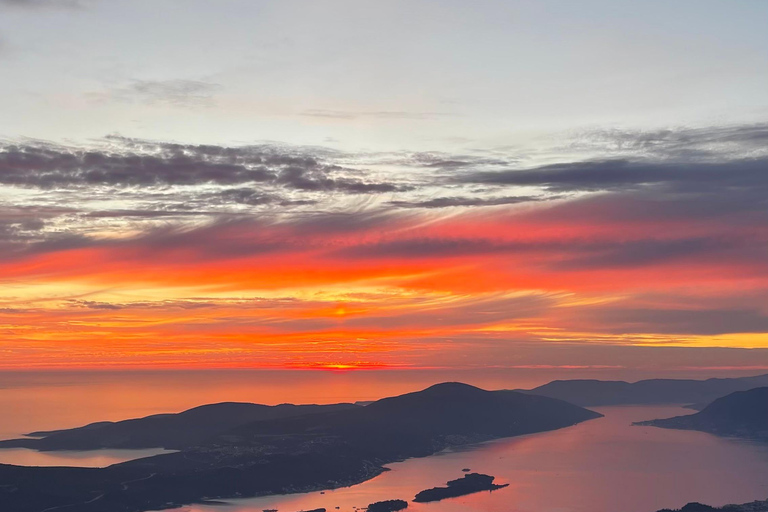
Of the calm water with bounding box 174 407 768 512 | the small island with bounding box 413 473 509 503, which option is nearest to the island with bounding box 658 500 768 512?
the calm water with bounding box 174 407 768 512

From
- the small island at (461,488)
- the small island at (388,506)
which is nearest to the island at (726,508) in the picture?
the small island at (461,488)

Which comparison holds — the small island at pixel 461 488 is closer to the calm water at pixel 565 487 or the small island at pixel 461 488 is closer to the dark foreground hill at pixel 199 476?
the calm water at pixel 565 487

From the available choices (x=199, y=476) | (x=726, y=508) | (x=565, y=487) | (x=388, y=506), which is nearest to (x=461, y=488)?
(x=565, y=487)

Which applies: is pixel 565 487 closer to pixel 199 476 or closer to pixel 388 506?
pixel 388 506

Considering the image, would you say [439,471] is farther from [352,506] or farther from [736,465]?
[736,465]

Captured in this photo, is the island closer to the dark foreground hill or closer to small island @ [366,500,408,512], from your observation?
small island @ [366,500,408,512]
